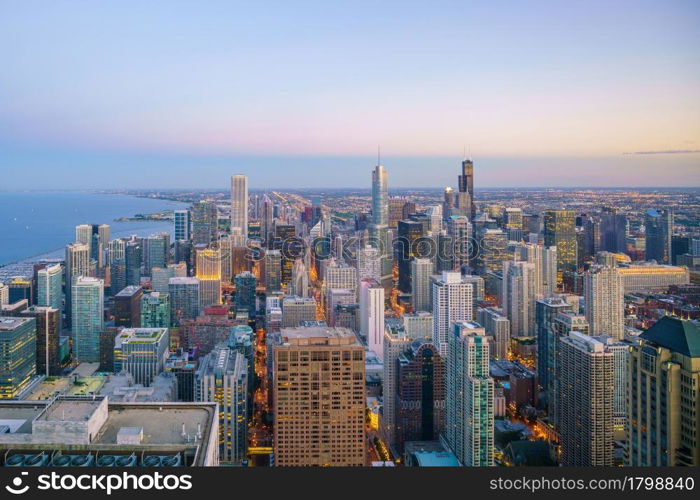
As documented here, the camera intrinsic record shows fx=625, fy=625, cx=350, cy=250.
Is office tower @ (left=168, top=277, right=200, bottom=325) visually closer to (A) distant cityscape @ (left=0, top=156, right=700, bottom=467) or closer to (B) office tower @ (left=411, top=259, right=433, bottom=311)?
(A) distant cityscape @ (left=0, top=156, right=700, bottom=467)

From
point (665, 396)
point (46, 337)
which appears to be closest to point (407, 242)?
point (46, 337)

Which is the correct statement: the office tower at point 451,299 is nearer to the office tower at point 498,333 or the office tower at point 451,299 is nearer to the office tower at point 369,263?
the office tower at point 498,333

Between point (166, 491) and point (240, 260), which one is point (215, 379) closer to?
point (166, 491)

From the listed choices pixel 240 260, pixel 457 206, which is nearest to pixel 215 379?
pixel 457 206

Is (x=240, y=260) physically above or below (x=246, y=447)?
above

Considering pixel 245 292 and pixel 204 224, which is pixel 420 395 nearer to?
pixel 245 292

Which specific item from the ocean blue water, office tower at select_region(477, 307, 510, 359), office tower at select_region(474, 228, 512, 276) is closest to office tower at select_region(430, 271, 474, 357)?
office tower at select_region(477, 307, 510, 359)
